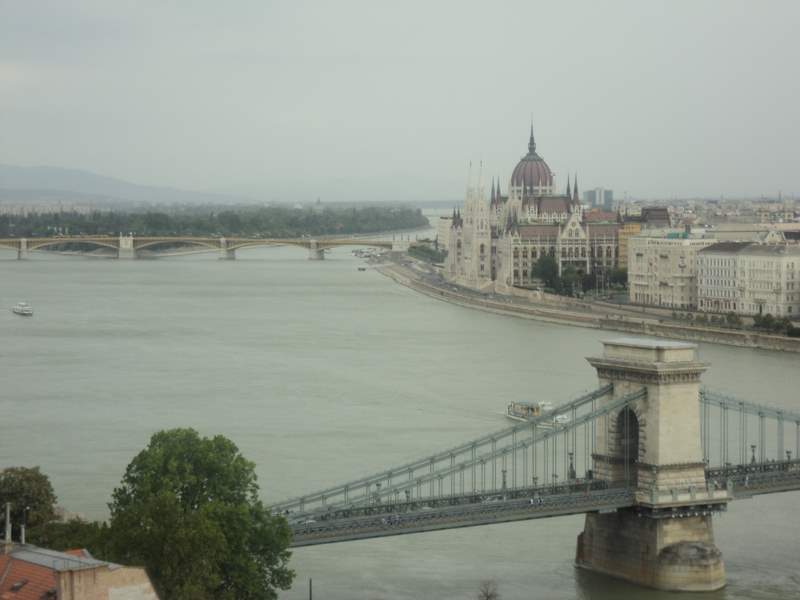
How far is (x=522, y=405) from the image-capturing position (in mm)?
22844

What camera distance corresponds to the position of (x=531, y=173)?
69.0 metres

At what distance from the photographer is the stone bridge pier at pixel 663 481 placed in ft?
43.8

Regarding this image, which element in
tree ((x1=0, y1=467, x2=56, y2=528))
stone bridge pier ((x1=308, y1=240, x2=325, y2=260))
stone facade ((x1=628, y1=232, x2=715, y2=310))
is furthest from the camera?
stone bridge pier ((x1=308, y1=240, x2=325, y2=260))

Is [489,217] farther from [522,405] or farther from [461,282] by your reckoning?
[522,405]

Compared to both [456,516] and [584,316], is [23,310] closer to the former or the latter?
[584,316]

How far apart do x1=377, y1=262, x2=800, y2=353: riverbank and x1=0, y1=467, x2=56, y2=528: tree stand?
73.1ft

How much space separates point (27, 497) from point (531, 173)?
5670 cm

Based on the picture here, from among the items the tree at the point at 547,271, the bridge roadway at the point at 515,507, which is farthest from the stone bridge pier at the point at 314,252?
the bridge roadway at the point at 515,507

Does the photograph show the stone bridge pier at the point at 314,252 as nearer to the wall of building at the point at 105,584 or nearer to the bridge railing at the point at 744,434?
the bridge railing at the point at 744,434

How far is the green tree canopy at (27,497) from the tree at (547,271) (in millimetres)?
39674

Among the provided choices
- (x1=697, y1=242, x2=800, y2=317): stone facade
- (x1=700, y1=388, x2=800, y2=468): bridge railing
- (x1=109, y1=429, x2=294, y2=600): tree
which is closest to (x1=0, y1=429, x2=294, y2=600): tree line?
(x1=109, y1=429, x2=294, y2=600): tree

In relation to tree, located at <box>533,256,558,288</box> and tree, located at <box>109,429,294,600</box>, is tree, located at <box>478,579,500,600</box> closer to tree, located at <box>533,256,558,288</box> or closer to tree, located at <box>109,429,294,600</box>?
tree, located at <box>109,429,294,600</box>

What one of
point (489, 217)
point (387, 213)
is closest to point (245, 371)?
point (489, 217)

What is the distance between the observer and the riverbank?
114 feet
